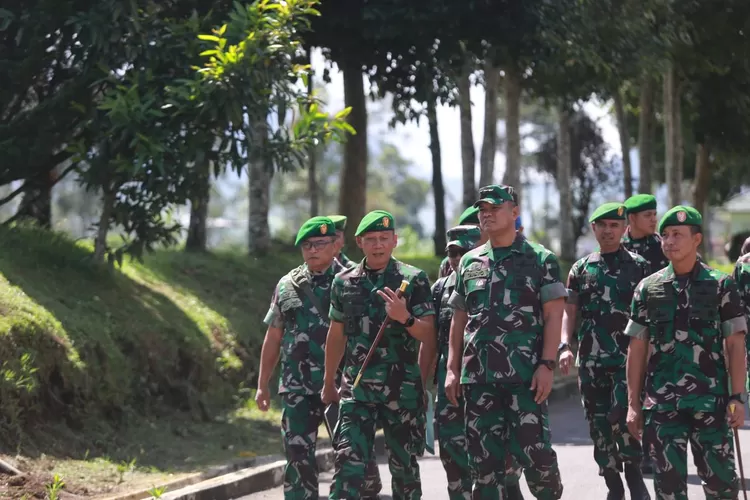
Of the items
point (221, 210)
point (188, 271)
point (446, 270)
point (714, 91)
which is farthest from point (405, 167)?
point (446, 270)

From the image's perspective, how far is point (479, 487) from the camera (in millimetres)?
6242

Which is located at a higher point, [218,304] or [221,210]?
[221,210]

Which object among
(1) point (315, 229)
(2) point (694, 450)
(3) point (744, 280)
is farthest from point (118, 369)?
(2) point (694, 450)

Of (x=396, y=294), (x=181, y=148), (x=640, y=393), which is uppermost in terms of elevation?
(x=181, y=148)

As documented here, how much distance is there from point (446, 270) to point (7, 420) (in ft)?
11.3

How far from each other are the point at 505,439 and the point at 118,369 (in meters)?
4.77

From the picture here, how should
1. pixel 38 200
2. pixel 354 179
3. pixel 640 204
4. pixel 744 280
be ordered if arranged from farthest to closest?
pixel 354 179 < pixel 38 200 < pixel 640 204 < pixel 744 280

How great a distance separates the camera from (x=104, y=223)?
37.7ft

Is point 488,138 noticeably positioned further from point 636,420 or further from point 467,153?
point 636,420

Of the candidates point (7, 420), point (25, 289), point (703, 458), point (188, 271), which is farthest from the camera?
point (188, 271)

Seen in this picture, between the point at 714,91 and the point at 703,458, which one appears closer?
the point at 703,458

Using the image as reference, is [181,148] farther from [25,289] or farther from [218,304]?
[218,304]

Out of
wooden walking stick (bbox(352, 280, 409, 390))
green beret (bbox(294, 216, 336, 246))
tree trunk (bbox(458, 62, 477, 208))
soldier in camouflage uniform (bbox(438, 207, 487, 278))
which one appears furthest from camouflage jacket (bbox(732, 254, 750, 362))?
tree trunk (bbox(458, 62, 477, 208))

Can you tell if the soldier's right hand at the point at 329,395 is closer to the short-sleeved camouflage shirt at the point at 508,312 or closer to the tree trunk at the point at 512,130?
the short-sleeved camouflage shirt at the point at 508,312
